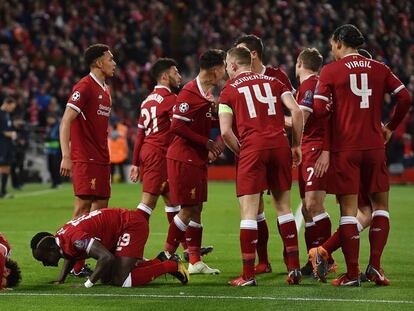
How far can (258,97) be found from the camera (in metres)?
9.53

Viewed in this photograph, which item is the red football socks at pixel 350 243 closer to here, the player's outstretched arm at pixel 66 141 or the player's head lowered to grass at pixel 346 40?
the player's head lowered to grass at pixel 346 40

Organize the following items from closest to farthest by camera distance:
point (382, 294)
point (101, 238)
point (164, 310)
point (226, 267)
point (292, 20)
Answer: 1. point (164, 310)
2. point (382, 294)
3. point (101, 238)
4. point (226, 267)
5. point (292, 20)

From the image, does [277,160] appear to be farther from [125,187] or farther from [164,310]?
[125,187]

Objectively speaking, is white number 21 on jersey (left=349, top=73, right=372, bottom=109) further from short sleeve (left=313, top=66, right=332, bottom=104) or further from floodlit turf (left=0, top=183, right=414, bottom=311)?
floodlit turf (left=0, top=183, right=414, bottom=311)

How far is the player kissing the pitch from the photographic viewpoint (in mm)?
9508

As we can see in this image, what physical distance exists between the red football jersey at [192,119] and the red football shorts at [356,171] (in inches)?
74.5

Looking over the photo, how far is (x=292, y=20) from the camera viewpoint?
1385 inches

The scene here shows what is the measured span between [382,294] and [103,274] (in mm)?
2527

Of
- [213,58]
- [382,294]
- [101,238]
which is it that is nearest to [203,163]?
[213,58]

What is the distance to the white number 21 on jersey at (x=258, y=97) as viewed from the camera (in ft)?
31.3

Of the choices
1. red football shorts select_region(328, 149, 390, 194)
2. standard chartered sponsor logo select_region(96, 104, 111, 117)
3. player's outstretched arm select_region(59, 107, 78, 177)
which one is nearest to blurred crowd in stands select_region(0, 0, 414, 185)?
standard chartered sponsor logo select_region(96, 104, 111, 117)

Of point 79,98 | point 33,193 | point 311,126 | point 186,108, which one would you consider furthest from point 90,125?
point 33,193

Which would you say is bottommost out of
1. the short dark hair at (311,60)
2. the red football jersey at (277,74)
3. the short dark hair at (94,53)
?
the red football jersey at (277,74)

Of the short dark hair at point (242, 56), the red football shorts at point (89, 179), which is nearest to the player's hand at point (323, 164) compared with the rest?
the short dark hair at point (242, 56)
